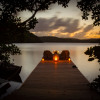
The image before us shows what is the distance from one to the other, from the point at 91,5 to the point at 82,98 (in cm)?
286

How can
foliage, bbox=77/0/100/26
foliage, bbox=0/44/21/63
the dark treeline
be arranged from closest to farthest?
foliage, bbox=77/0/100/26, the dark treeline, foliage, bbox=0/44/21/63

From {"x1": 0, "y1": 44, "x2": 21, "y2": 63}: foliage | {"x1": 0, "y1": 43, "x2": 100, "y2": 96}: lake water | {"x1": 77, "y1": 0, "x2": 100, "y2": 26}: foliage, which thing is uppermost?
{"x1": 77, "y1": 0, "x2": 100, "y2": 26}: foliage

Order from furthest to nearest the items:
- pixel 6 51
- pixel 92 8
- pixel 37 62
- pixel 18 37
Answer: pixel 37 62
pixel 6 51
pixel 18 37
pixel 92 8

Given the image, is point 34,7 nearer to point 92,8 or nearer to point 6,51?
point 92,8

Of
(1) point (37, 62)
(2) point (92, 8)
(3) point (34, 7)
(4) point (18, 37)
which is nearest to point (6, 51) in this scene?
(4) point (18, 37)

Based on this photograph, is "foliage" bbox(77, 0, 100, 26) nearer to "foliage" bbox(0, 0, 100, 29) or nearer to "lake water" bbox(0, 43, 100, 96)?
"foliage" bbox(0, 0, 100, 29)

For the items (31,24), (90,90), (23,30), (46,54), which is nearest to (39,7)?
(31,24)

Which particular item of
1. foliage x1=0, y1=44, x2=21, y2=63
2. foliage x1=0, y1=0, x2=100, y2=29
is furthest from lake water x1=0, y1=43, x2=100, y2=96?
foliage x1=0, y1=0, x2=100, y2=29

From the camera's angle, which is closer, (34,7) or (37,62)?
(34,7)

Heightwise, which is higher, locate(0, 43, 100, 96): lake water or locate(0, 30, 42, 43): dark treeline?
locate(0, 30, 42, 43): dark treeline

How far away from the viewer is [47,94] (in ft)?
14.3

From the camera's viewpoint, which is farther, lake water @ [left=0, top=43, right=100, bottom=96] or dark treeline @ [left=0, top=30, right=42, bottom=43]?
lake water @ [left=0, top=43, right=100, bottom=96]

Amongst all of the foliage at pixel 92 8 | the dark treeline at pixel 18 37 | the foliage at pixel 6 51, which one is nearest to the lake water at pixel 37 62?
the foliage at pixel 6 51

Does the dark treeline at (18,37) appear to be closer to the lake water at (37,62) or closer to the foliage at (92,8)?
the foliage at (92,8)
